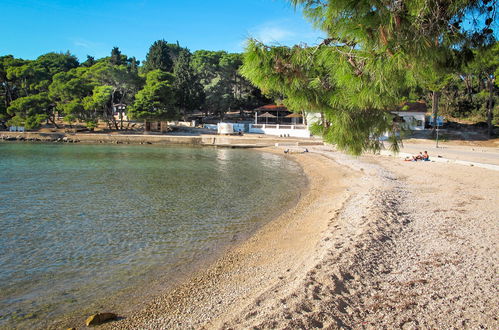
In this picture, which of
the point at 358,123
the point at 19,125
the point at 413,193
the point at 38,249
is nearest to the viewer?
the point at 358,123

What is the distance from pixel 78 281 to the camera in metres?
6.07

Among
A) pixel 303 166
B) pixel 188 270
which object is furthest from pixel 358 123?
pixel 303 166

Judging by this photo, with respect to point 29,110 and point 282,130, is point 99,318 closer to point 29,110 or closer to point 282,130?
point 282,130

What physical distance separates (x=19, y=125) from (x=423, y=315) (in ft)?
180

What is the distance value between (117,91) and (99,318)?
2012 inches

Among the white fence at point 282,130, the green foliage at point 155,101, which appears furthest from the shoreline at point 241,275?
the green foliage at point 155,101

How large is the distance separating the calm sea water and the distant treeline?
27.5m

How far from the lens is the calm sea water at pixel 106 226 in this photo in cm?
582

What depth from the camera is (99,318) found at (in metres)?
4.71

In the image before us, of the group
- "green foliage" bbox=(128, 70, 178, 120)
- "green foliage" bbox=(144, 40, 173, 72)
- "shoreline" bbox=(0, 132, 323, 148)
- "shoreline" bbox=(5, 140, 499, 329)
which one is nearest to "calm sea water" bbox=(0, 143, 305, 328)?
"shoreline" bbox=(5, 140, 499, 329)

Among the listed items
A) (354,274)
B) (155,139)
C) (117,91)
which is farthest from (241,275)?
(117,91)

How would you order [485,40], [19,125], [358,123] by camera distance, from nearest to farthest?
[485,40] → [358,123] → [19,125]

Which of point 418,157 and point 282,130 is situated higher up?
point 282,130

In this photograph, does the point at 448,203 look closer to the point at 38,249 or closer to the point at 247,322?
the point at 247,322
